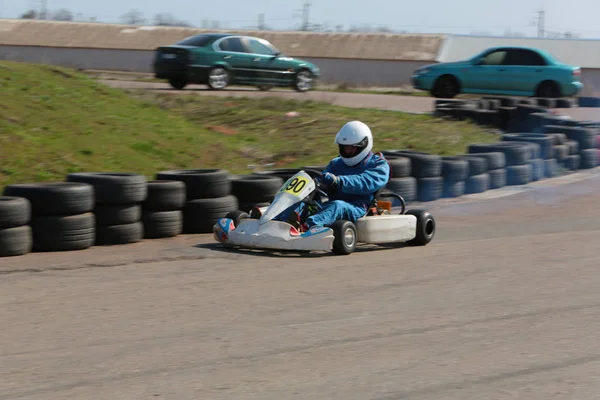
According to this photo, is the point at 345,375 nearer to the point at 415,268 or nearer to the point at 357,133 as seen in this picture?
the point at 415,268

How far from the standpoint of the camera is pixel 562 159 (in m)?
14.4

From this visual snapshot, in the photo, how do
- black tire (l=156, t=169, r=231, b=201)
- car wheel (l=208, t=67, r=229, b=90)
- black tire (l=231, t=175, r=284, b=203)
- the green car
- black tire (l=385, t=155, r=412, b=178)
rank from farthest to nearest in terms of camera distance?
car wheel (l=208, t=67, r=229, b=90) → the green car → black tire (l=385, t=155, r=412, b=178) → black tire (l=231, t=175, r=284, b=203) → black tire (l=156, t=169, r=231, b=201)

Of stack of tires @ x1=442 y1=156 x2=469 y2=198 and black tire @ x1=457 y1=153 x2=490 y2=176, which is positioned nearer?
stack of tires @ x1=442 y1=156 x2=469 y2=198

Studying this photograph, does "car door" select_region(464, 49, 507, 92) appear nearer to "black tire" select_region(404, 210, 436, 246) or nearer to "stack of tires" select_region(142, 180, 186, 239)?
"black tire" select_region(404, 210, 436, 246)

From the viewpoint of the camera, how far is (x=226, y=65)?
20.4m

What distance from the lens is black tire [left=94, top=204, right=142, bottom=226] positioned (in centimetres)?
805

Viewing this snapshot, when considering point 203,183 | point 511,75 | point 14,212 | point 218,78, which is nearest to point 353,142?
point 203,183

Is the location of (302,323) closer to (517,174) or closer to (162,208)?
(162,208)

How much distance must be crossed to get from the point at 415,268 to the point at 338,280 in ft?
2.67

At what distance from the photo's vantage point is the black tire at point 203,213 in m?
8.73

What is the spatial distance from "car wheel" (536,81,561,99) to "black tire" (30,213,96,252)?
1669 centimetres

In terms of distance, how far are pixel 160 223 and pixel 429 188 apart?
4034 millimetres

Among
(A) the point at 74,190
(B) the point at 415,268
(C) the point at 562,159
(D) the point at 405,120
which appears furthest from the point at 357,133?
(D) the point at 405,120

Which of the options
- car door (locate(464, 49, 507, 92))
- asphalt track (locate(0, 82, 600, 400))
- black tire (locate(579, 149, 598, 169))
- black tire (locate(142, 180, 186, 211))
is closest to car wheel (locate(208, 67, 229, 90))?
car door (locate(464, 49, 507, 92))
